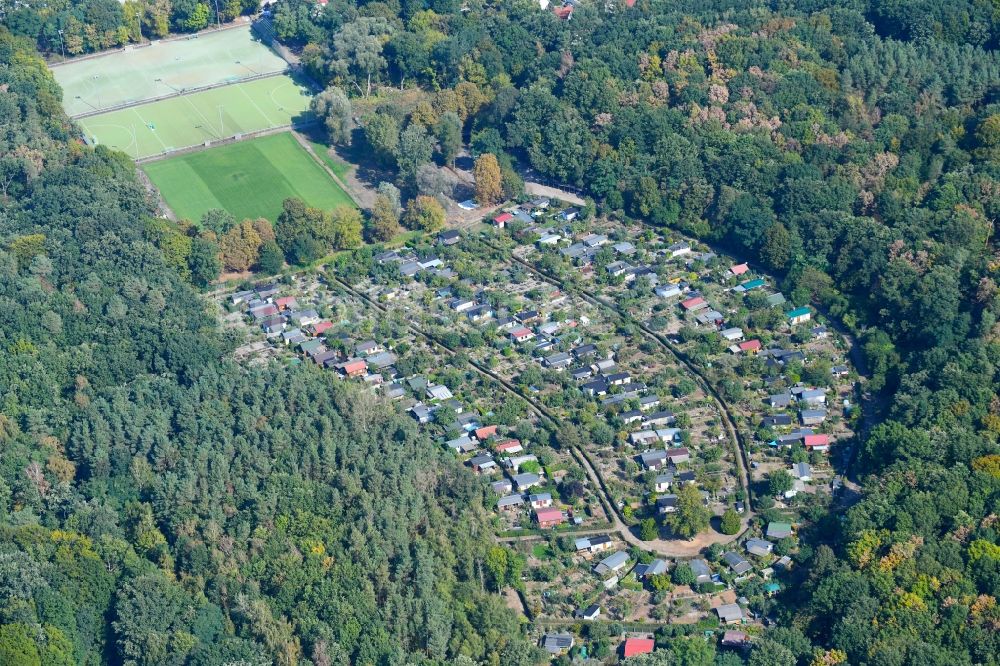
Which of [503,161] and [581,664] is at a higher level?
[503,161]

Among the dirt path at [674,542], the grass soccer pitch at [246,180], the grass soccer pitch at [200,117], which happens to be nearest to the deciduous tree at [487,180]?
the grass soccer pitch at [246,180]

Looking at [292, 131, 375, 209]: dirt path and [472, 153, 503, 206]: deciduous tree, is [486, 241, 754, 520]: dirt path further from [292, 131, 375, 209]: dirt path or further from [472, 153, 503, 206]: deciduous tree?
[292, 131, 375, 209]: dirt path

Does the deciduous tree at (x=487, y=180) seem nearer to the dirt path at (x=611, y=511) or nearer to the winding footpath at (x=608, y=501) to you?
the winding footpath at (x=608, y=501)

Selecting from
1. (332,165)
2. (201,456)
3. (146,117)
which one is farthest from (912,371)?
(146,117)

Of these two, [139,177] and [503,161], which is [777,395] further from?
[139,177]

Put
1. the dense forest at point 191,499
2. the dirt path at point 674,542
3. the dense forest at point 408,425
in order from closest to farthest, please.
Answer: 1. the dense forest at point 191,499
2. the dense forest at point 408,425
3. the dirt path at point 674,542

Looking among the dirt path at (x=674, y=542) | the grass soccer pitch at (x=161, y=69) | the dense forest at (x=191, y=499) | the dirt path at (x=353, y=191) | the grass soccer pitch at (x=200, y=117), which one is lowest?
the dirt path at (x=674, y=542)
